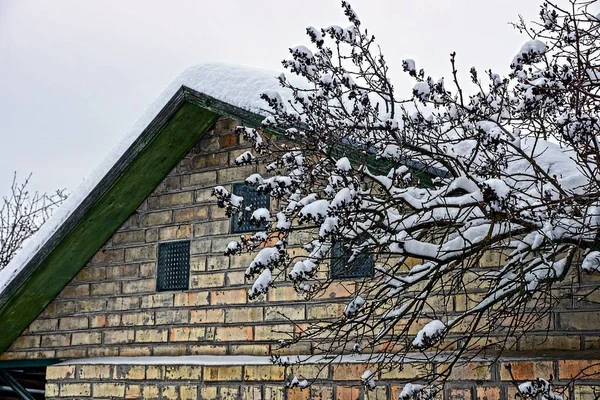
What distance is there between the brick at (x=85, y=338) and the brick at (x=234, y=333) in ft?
3.48

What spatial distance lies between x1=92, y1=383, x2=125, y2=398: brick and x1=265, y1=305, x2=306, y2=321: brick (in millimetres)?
1130

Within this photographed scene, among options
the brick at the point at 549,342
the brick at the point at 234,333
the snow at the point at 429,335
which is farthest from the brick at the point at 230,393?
the snow at the point at 429,335

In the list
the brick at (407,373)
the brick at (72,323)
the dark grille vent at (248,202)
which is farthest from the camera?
the brick at (72,323)

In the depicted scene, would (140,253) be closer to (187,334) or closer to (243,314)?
(187,334)

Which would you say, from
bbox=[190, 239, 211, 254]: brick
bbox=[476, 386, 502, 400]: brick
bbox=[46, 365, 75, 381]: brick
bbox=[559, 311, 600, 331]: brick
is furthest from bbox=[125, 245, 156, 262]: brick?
bbox=[559, 311, 600, 331]: brick

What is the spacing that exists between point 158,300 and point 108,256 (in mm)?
576

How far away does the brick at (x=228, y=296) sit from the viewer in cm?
503

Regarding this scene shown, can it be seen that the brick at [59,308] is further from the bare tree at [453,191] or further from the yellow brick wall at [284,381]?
the bare tree at [453,191]

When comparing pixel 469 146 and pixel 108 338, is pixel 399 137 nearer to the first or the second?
pixel 469 146

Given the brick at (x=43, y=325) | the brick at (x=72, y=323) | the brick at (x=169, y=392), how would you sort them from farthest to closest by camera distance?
the brick at (x=43, y=325) < the brick at (x=72, y=323) < the brick at (x=169, y=392)

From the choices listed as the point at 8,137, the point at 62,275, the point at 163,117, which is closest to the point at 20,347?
the point at 62,275

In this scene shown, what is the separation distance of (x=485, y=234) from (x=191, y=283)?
2.39 m

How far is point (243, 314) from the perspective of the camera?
4984mm

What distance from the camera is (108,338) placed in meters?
5.63
